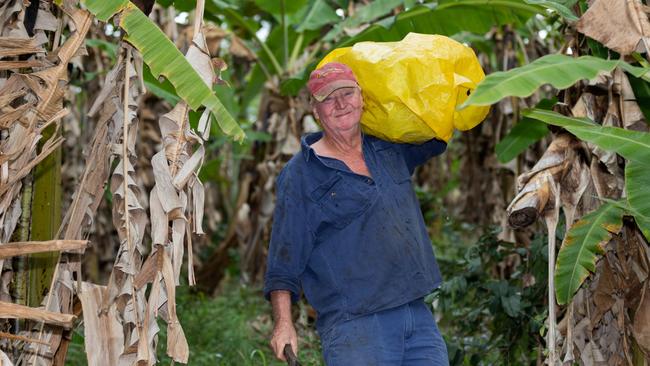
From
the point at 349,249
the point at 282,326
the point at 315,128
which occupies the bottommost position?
the point at 315,128

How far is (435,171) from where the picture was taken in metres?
10.6

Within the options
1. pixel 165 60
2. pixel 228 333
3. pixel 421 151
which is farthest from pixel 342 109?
pixel 228 333

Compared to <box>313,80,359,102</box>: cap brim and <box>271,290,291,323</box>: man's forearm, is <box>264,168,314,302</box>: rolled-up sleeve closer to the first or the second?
<box>271,290,291,323</box>: man's forearm

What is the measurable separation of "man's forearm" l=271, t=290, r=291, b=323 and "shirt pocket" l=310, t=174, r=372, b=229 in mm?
310

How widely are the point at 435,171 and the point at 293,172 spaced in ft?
24.1

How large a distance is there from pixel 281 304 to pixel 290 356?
0.21 m

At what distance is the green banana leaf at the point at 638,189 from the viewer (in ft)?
10.3

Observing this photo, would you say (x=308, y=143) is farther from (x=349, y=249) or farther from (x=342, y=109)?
(x=349, y=249)

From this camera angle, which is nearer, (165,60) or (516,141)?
(165,60)

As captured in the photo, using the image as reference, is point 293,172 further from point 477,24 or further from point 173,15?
point 173,15

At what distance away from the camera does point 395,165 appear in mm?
3480

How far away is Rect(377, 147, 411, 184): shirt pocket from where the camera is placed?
3432 millimetres

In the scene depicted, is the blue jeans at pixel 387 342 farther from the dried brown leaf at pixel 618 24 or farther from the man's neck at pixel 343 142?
the dried brown leaf at pixel 618 24

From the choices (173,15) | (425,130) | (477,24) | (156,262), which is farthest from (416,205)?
(173,15)
